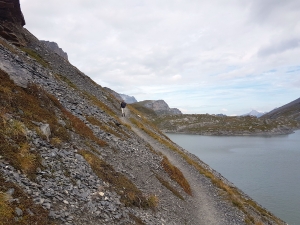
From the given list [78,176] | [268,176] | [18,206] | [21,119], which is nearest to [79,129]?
[21,119]

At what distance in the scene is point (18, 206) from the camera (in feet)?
34.1

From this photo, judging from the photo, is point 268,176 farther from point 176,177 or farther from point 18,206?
point 18,206

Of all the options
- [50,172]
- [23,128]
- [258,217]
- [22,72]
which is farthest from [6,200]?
[258,217]

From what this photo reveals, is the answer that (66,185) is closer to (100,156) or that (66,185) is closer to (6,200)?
(6,200)

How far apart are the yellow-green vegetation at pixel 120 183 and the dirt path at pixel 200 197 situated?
7.52 meters

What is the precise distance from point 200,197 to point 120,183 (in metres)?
14.6

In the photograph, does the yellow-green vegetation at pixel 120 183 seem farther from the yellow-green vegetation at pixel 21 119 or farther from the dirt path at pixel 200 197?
the dirt path at pixel 200 197

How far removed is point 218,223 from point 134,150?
12342mm

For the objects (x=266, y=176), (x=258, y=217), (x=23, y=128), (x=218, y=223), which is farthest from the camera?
(x=266, y=176)

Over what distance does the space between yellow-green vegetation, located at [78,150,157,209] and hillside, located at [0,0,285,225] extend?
0.08m

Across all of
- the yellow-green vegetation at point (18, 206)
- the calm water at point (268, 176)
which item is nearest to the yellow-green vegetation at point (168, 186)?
the yellow-green vegetation at point (18, 206)

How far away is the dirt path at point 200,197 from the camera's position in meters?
24.4

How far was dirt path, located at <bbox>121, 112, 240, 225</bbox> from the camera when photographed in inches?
962

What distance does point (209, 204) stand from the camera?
28.0 meters
